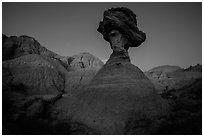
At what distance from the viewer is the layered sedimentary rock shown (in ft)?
46.5

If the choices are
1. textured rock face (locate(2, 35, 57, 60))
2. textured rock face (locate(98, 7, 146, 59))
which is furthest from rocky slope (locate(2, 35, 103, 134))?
textured rock face (locate(98, 7, 146, 59))

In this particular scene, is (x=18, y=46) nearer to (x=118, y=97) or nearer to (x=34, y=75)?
(x=34, y=75)

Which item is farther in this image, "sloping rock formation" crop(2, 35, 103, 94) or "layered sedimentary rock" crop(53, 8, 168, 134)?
"sloping rock formation" crop(2, 35, 103, 94)

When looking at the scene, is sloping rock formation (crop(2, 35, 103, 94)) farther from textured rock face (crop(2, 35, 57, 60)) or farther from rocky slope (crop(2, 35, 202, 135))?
rocky slope (crop(2, 35, 202, 135))

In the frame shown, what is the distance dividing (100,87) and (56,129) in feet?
18.2

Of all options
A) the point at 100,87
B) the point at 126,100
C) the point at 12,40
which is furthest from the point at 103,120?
the point at 12,40

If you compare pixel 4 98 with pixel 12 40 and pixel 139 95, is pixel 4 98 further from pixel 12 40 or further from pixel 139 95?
pixel 12 40

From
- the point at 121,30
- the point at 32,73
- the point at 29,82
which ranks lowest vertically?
the point at 29,82

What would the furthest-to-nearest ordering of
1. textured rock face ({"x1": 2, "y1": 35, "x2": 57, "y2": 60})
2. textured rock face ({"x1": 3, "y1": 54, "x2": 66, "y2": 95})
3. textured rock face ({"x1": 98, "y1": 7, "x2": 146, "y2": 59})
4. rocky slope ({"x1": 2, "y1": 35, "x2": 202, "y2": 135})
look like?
textured rock face ({"x1": 2, "y1": 35, "x2": 57, "y2": 60}), textured rock face ({"x1": 3, "y1": 54, "x2": 66, "y2": 95}), textured rock face ({"x1": 98, "y1": 7, "x2": 146, "y2": 59}), rocky slope ({"x1": 2, "y1": 35, "x2": 202, "y2": 135})

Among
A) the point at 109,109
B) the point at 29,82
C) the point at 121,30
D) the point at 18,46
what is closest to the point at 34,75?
the point at 29,82

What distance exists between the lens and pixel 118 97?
53.4 ft

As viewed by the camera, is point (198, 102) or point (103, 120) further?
point (198, 102)

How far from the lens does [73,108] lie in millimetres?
16578

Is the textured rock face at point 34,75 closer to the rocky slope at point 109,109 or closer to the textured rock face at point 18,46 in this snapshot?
the rocky slope at point 109,109
